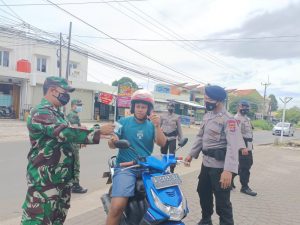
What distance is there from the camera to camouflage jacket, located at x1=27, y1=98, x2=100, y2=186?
109 inches

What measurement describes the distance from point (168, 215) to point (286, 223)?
115 inches

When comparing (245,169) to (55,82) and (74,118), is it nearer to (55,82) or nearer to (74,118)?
(74,118)

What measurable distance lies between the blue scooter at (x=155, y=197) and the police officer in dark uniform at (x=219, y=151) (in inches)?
31.2

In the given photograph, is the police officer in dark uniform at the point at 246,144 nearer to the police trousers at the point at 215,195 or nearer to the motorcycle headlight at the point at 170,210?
the police trousers at the point at 215,195

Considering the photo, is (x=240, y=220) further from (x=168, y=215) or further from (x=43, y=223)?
(x=43, y=223)

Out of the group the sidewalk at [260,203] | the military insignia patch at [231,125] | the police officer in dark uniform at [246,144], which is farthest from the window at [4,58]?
the military insignia patch at [231,125]

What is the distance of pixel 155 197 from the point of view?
2846mm

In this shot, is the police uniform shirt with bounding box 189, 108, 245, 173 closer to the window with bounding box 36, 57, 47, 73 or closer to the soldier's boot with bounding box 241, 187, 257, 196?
the soldier's boot with bounding box 241, 187, 257, 196

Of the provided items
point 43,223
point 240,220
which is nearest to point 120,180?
point 43,223

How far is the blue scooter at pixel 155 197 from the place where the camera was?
2.80m

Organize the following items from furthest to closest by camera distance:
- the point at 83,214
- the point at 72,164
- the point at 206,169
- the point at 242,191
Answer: the point at 242,191 < the point at 83,214 < the point at 206,169 < the point at 72,164

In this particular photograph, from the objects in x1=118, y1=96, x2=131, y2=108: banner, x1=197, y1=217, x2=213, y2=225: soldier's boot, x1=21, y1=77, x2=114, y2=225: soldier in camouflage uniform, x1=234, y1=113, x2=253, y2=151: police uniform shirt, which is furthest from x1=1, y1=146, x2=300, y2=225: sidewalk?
x1=118, y1=96, x2=131, y2=108: banner

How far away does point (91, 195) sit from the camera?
6.00 metres

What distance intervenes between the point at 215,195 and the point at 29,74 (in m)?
23.7
